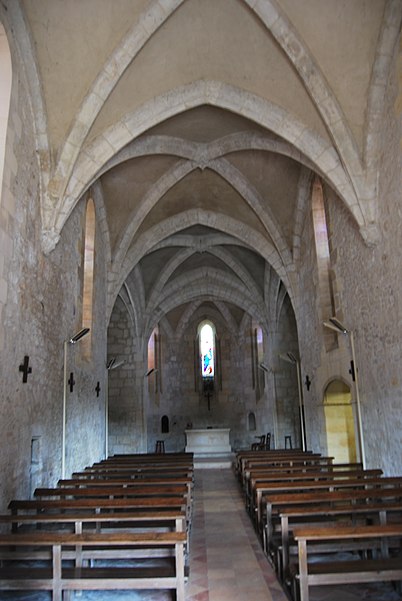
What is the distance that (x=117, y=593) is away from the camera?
4898 mm

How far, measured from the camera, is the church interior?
279 inches

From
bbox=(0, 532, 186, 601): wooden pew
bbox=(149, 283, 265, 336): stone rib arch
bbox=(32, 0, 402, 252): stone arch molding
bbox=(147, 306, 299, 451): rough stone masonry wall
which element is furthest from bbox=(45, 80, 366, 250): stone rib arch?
bbox=(147, 306, 299, 451): rough stone masonry wall

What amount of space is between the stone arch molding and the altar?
12311mm

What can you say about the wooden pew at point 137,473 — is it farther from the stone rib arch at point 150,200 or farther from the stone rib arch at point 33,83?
the stone rib arch at point 150,200

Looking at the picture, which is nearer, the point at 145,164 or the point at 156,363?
the point at 145,164

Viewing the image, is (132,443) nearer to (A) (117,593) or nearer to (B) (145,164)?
(B) (145,164)

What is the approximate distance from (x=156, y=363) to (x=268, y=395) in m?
6.22

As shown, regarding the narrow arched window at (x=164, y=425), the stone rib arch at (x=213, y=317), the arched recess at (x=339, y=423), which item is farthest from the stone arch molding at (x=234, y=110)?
the narrow arched window at (x=164, y=425)

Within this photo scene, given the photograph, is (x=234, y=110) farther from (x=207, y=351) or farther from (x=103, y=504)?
(x=207, y=351)

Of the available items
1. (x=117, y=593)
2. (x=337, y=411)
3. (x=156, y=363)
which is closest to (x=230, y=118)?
(x=337, y=411)

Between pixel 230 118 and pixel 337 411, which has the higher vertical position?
pixel 230 118

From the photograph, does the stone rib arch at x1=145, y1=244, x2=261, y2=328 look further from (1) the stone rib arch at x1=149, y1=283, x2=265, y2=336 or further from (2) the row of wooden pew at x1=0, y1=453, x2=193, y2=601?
(2) the row of wooden pew at x1=0, y1=453, x2=193, y2=601

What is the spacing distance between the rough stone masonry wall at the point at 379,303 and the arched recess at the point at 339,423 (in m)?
1.09

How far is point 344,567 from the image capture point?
4.23 meters
